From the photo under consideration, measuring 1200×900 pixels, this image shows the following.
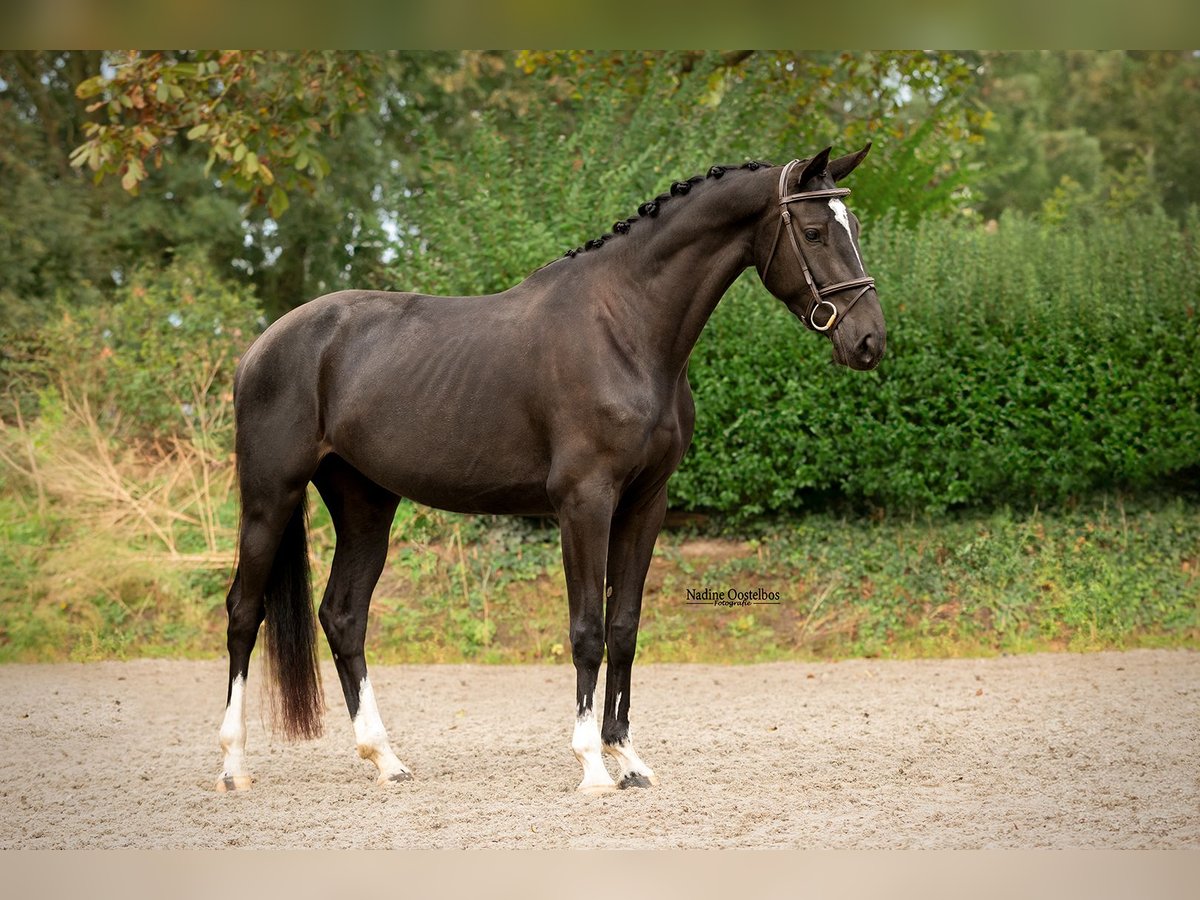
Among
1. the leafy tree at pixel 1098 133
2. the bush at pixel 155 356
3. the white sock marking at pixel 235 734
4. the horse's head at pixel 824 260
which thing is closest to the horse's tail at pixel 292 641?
the white sock marking at pixel 235 734

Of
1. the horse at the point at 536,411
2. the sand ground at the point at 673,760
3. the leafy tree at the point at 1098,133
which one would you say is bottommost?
the sand ground at the point at 673,760

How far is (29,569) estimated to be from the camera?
8773 millimetres

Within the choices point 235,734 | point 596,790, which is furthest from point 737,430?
point 235,734

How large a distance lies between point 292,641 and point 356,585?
1.11 ft

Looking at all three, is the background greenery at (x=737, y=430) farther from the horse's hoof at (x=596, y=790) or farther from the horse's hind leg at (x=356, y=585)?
the horse's hoof at (x=596, y=790)

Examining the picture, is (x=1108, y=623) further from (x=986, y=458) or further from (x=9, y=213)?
(x=9, y=213)

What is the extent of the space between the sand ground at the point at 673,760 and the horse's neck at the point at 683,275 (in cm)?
164

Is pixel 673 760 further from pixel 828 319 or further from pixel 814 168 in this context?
pixel 814 168

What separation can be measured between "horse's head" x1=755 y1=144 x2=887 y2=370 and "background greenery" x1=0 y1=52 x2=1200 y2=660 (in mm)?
3949

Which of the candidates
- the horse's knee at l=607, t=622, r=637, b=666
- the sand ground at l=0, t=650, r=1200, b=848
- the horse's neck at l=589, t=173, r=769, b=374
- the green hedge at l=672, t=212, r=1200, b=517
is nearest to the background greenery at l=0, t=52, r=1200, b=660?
the green hedge at l=672, t=212, r=1200, b=517

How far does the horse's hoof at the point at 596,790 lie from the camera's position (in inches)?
172

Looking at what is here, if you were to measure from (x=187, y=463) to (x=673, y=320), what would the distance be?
227 inches

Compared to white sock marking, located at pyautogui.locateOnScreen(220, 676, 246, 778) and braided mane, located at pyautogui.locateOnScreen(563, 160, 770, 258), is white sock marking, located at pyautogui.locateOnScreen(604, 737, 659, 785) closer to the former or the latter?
white sock marking, located at pyautogui.locateOnScreen(220, 676, 246, 778)
